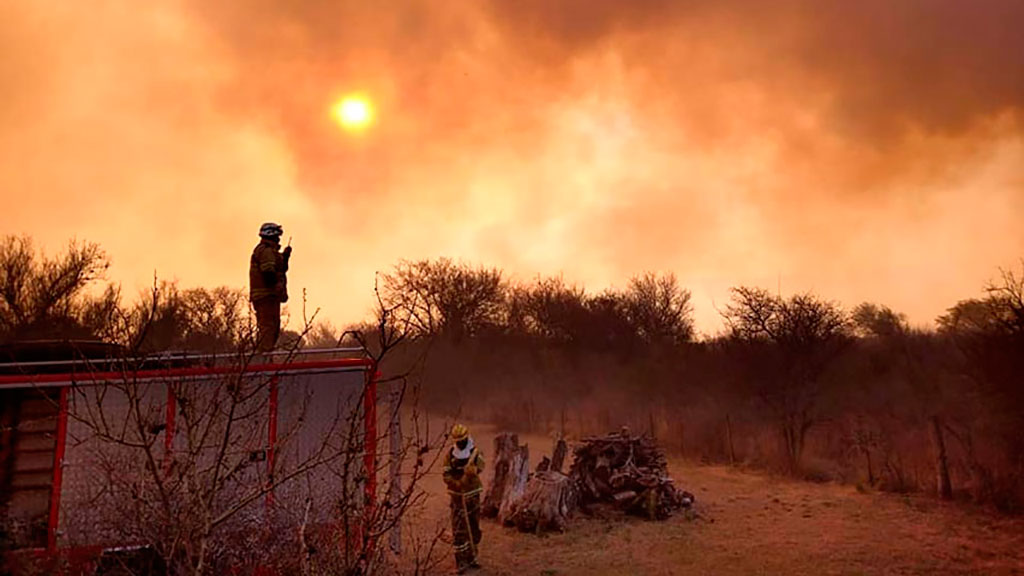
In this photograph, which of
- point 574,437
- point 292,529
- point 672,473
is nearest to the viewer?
point 292,529

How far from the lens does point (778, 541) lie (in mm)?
10578

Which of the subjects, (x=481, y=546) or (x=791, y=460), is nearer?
(x=481, y=546)

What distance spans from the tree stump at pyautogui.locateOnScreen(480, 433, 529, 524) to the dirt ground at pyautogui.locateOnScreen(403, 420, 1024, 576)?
17.2 inches

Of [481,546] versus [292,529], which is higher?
[292,529]

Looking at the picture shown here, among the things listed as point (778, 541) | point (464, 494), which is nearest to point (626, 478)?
point (778, 541)

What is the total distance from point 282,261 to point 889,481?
41.9 feet

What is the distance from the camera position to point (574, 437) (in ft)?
75.5

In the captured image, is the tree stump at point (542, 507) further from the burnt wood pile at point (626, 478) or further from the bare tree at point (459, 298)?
the bare tree at point (459, 298)

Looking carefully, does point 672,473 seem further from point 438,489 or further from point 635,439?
point 438,489

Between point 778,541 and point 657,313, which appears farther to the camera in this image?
point 657,313

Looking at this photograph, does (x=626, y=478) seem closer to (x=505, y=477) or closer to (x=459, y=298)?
(x=505, y=477)

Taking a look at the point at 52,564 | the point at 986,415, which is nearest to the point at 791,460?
the point at 986,415

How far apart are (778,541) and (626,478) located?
3.23 metres

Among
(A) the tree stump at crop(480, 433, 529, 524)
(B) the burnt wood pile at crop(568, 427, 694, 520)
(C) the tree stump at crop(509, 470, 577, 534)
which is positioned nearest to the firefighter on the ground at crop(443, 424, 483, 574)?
(C) the tree stump at crop(509, 470, 577, 534)
